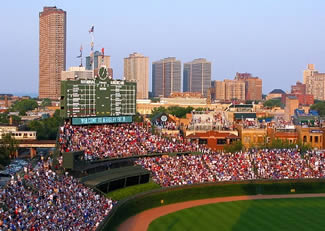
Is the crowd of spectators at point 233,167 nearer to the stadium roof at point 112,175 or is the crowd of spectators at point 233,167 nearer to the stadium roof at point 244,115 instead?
the stadium roof at point 112,175

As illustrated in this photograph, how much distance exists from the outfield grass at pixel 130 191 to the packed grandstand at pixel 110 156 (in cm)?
113

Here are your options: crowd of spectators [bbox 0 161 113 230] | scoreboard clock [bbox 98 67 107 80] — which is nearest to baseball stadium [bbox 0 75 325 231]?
crowd of spectators [bbox 0 161 113 230]

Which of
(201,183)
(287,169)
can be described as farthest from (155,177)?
(287,169)

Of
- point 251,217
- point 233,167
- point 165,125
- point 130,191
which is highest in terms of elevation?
point 165,125

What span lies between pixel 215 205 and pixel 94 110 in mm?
13063

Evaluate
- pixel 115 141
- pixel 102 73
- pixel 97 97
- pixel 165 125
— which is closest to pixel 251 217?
pixel 115 141

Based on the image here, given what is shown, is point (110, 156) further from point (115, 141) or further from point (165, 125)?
point (165, 125)

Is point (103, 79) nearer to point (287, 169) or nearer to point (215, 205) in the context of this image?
point (215, 205)

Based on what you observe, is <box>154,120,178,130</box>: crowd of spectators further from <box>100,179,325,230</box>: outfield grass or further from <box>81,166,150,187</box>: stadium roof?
<box>81,166,150,187</box>: stadium roof

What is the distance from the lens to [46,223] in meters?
24.9

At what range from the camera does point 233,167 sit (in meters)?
44.9

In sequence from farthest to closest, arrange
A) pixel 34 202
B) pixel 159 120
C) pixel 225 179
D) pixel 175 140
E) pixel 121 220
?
pixel 159 120 < pixel 175 140 < pixel 225 179 < pixel 121 220 < pixel 34 202

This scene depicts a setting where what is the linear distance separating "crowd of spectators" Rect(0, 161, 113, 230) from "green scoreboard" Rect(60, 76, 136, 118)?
8477mm

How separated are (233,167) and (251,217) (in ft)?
32.2
